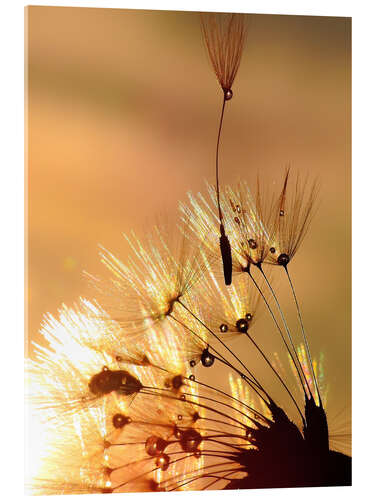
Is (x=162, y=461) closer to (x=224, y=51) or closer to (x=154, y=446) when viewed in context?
(x=154, y=446)

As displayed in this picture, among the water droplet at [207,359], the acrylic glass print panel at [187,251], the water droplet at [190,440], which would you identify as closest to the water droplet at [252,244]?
the acrylic glass print panel at [187,251]

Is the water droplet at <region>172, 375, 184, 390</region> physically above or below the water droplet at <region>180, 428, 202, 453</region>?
above

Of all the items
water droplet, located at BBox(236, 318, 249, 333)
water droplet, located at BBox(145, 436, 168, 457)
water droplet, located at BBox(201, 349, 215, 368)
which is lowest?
water droplet, located at BBox(145, 436, 168, 457)

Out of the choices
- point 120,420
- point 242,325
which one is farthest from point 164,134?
point 120,420

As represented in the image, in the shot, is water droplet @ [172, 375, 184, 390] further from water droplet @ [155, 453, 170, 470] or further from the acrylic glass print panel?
water droplet @ [155, 453, 170, 470]

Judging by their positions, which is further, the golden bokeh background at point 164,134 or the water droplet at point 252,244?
the water droplet at point 252,244

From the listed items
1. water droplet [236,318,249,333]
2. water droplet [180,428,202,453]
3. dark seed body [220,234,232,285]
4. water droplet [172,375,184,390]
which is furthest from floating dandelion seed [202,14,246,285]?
water droplet [180,428,202,453]

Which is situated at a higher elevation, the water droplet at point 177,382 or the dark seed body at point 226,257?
the dark seed body at point 226,257

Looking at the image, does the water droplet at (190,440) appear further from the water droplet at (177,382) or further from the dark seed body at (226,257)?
the dark seed body at (226,257)

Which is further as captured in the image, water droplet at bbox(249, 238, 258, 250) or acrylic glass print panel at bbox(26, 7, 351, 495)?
water droplet at bbox(249, 238, 258, 250)
